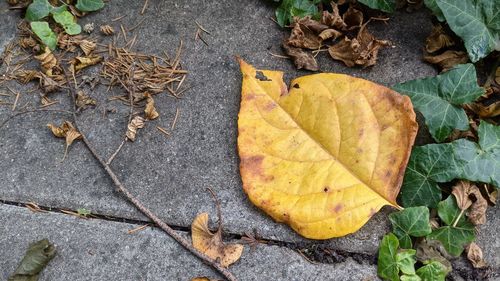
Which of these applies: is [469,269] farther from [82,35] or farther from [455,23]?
[82,35]

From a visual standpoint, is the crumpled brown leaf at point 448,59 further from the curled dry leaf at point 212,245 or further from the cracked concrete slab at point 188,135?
the curled dry leaf at point 212,245

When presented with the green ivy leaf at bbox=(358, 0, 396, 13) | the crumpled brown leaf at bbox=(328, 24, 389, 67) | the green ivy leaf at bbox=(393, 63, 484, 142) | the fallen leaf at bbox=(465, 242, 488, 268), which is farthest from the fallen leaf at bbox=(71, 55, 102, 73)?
the fallen leaf at bbox=(465, 242, 488, 268)

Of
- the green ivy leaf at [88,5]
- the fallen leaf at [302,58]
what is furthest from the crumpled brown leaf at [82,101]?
the fallen leaf at [302,58]

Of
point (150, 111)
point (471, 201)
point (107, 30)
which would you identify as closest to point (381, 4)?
point (471, 201)

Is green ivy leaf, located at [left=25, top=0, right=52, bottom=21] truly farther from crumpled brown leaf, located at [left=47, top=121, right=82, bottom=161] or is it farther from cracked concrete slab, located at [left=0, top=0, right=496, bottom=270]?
crumpled brown leaf, located at [left=47, top=121, right=82, bottom=161]

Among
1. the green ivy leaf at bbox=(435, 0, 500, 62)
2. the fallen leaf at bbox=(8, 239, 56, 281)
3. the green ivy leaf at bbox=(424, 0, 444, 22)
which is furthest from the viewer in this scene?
the green ivy leaf at bbox=(424, 0, 444, 22)
